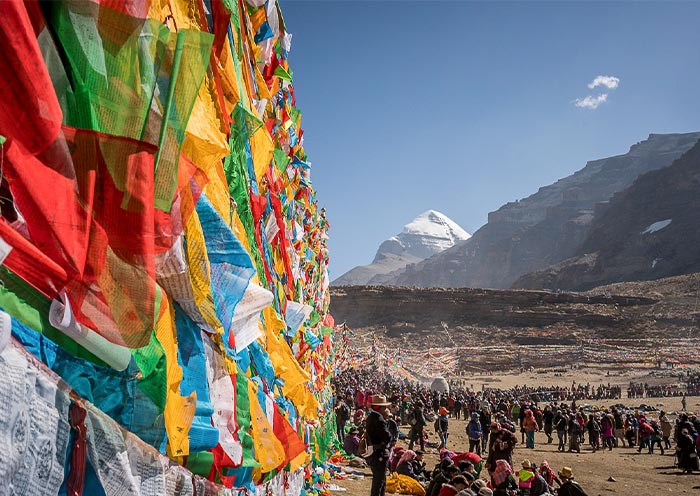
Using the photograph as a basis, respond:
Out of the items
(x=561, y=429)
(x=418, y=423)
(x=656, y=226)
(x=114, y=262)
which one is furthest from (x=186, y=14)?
(x=656, y=226)

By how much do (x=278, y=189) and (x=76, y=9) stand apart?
3.82 meters

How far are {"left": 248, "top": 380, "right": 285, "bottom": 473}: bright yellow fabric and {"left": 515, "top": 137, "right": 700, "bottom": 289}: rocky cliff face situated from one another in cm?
8335

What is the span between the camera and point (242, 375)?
121 inches

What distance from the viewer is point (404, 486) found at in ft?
27.1

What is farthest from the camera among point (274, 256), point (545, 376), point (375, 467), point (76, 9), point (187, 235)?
point (545, 376)

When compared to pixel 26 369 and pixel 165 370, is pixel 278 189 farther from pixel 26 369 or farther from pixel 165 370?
pixel 26 369

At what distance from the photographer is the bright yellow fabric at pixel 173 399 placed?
2.08 meters

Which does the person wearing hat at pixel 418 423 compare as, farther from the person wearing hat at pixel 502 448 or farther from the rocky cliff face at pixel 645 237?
the rocky cliff face at pixel 645 237

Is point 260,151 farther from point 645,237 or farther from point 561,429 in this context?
point 645,237

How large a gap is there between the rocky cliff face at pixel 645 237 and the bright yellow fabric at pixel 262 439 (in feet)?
273

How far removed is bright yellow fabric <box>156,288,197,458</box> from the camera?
208cm

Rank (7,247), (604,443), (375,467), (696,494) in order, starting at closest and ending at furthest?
1. (7,247)
2. (375,467)
3. (696,494)
4. (604,443)

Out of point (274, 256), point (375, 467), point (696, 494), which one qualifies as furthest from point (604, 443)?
point (274, 256)

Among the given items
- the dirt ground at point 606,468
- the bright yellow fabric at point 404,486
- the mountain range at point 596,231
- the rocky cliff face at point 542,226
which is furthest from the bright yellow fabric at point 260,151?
the rocky cliff face at point 542,226
